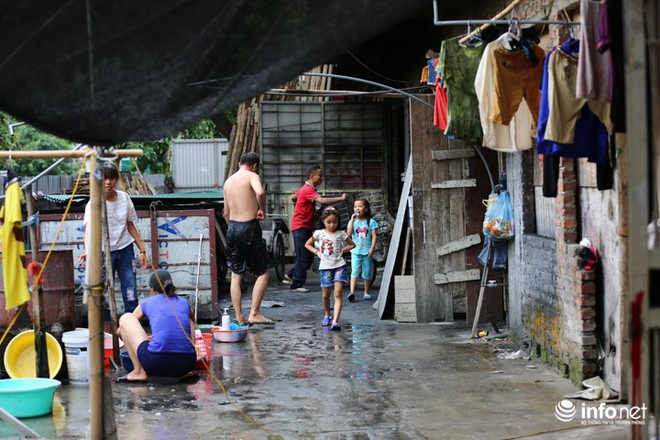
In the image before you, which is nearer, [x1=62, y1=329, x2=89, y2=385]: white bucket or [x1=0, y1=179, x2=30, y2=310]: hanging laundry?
[x1=0, y1=179, x2=30, y2=310]: hanging laundry

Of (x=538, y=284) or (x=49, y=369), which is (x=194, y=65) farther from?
(x=538, y=284)

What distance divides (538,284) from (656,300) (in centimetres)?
522

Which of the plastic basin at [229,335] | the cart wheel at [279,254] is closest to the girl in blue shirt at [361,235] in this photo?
the cart wheel at [279,254]

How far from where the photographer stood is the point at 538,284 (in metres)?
8.87

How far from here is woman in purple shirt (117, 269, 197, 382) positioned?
7.95 m

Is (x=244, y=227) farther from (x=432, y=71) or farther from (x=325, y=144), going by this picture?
(x=325, y=144)

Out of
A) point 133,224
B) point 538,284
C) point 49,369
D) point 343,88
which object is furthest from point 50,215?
point 343,88

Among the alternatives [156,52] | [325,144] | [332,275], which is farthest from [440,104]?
[325,144]

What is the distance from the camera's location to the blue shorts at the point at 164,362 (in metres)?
7.97

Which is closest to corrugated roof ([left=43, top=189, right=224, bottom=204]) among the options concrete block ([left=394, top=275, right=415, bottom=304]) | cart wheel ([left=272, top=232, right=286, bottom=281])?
cart wheel ([left=272, top=232, right=286, bottom=281])

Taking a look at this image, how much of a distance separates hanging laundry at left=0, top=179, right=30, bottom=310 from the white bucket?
1869 millimetres

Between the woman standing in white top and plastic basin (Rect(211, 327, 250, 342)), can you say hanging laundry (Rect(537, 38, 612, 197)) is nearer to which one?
plastic basin (Rect(211, 327, 250, 342))

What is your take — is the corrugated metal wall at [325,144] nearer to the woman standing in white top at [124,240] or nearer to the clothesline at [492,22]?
the woman standing in white top at [124,240]

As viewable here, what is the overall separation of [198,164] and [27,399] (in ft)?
69.2
